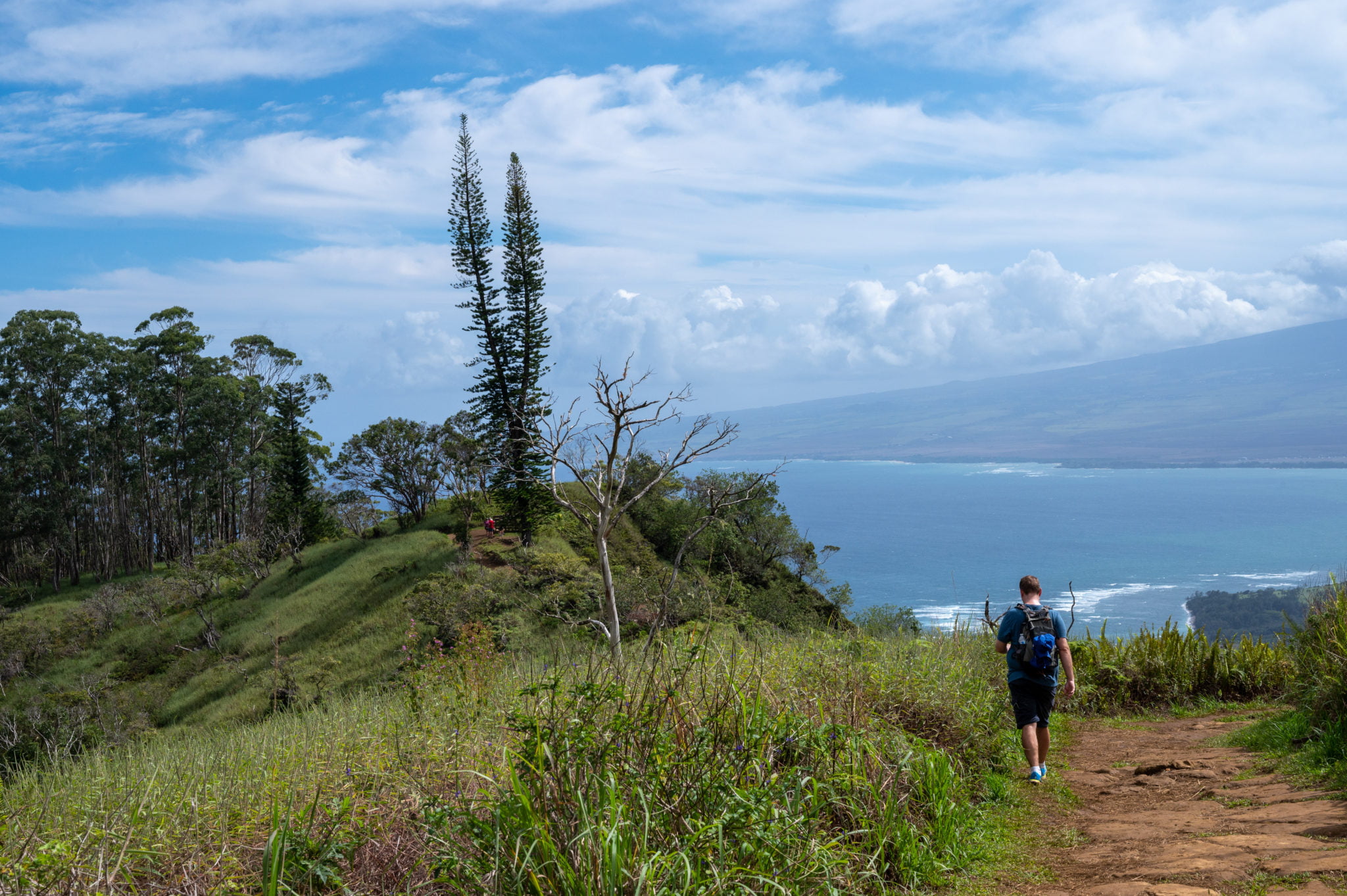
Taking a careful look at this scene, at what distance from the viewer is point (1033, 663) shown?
600 centimetres

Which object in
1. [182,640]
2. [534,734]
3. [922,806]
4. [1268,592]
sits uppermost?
[534,734]

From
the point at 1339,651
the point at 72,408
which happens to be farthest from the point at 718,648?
the point at 72,408

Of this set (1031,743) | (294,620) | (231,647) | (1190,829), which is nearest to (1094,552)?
(294,620)

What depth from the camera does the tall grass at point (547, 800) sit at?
11.1 feet

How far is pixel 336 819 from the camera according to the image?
3.77 m

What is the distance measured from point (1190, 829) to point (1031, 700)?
1.47 meters

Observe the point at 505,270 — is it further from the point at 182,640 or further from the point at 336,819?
the point at 336,819

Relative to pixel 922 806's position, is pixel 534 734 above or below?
above

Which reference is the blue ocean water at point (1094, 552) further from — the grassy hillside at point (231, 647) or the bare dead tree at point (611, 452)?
the bare dead tree at point (611, 452)

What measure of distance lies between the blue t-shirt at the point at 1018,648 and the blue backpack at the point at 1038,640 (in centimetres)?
2

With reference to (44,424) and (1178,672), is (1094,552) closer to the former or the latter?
(44,424)

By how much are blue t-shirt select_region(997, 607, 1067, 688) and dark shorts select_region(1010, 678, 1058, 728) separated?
33mm

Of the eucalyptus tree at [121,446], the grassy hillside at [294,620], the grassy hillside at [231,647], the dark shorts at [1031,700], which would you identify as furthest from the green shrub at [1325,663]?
the eucalyptus tree at [121,446]

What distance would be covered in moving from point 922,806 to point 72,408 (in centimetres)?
5703
